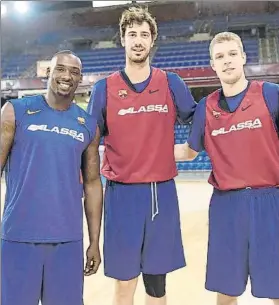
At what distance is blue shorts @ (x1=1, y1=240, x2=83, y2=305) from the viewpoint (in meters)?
1.47

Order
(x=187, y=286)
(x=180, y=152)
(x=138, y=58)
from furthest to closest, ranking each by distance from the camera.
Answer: (x=187, y=286) < (x=180, y=152) < (x=138, y=58)

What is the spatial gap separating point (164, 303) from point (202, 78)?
7.77 meters

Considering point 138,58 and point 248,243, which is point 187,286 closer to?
point 248,243

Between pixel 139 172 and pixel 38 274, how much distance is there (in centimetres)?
58

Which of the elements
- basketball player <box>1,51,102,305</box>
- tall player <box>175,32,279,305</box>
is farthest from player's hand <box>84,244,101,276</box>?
tall player <box>175,32,279,305</box>

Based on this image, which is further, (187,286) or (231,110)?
(187,286)

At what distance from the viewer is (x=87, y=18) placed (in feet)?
38.2

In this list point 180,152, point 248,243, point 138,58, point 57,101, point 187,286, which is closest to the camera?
point 57,101

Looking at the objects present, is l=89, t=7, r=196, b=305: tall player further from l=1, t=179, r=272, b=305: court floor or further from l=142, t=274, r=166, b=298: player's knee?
l=1, t=179, r=272, b=305: court floor

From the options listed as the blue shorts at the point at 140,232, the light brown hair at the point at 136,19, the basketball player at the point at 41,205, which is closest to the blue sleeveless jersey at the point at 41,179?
the basketball player at the point at 41,205

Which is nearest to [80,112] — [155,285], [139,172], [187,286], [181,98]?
[139,172]

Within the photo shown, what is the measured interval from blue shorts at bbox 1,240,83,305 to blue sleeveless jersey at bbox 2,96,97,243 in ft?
0.13

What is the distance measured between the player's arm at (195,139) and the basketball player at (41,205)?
0.55 metres

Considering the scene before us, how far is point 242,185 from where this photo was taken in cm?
174
